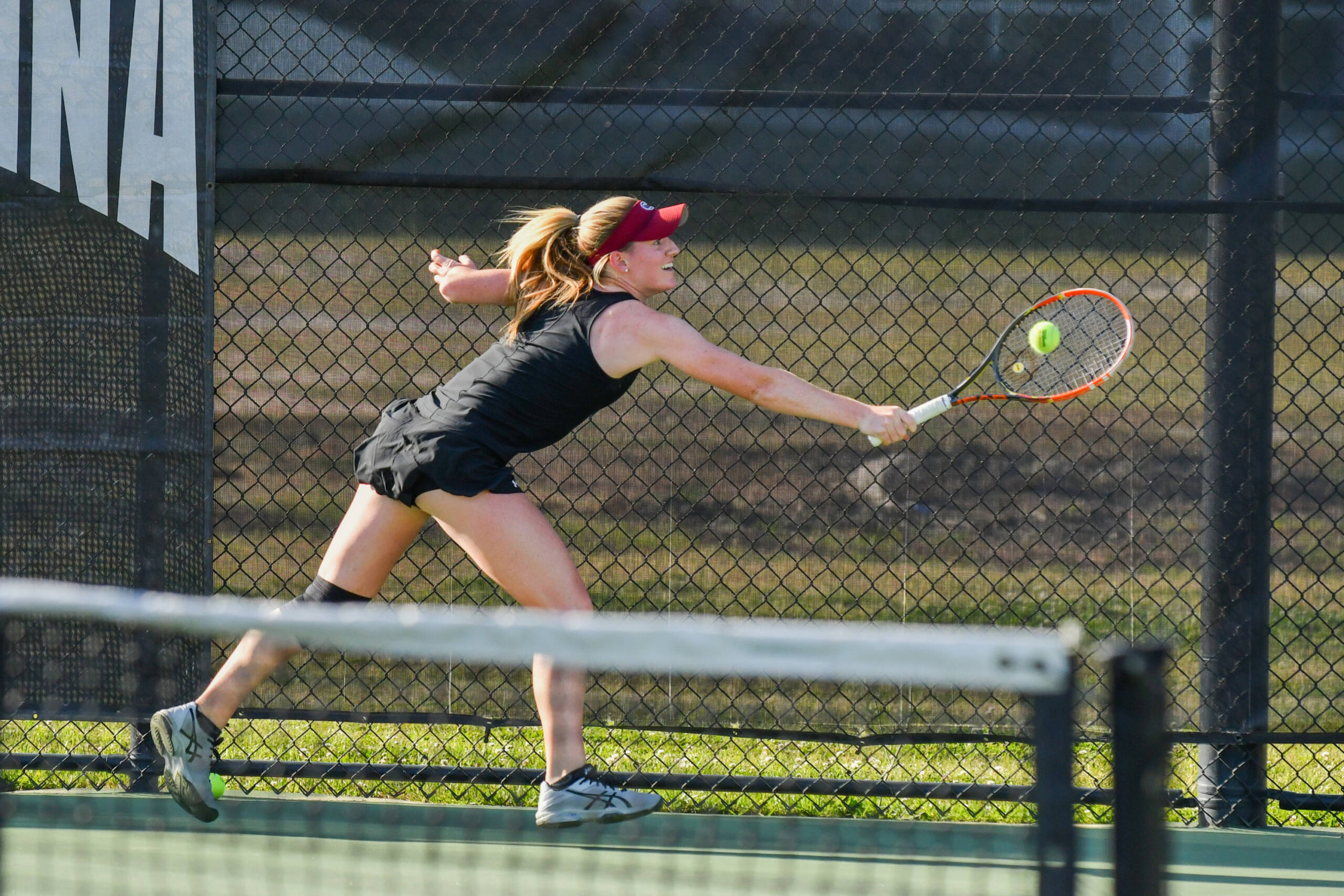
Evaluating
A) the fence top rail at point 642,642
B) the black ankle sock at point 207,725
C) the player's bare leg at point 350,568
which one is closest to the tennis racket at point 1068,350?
the player's bare leg at point 350,568

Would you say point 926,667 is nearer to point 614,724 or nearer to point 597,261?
point 597,261

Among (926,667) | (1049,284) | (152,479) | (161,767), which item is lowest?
(161,767)

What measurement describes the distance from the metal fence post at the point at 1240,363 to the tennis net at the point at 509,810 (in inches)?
22.6

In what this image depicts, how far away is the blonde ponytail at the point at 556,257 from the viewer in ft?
9.93

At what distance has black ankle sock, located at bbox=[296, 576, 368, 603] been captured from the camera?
2988 millimetres

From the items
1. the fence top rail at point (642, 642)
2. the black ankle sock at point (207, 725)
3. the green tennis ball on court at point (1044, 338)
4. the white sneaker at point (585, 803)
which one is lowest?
the white sneaker at point (585, 803)

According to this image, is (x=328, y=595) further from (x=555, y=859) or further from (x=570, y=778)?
(x=555, y=859)

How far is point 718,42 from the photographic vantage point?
3410 millimetres

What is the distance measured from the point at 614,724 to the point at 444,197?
1.50 m

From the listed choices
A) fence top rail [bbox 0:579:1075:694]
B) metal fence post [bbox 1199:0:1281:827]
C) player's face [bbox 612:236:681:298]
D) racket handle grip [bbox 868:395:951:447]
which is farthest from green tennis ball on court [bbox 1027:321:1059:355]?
fence top rail [bbox 0:579:1075:694]

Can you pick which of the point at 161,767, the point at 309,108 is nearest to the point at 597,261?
the point at 309,108

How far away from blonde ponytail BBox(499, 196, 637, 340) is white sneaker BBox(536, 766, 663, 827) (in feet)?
3.38

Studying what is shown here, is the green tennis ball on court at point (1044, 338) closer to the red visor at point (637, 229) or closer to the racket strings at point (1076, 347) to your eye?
the racket strings at point (1076, 347)

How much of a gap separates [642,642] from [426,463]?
1634mm
